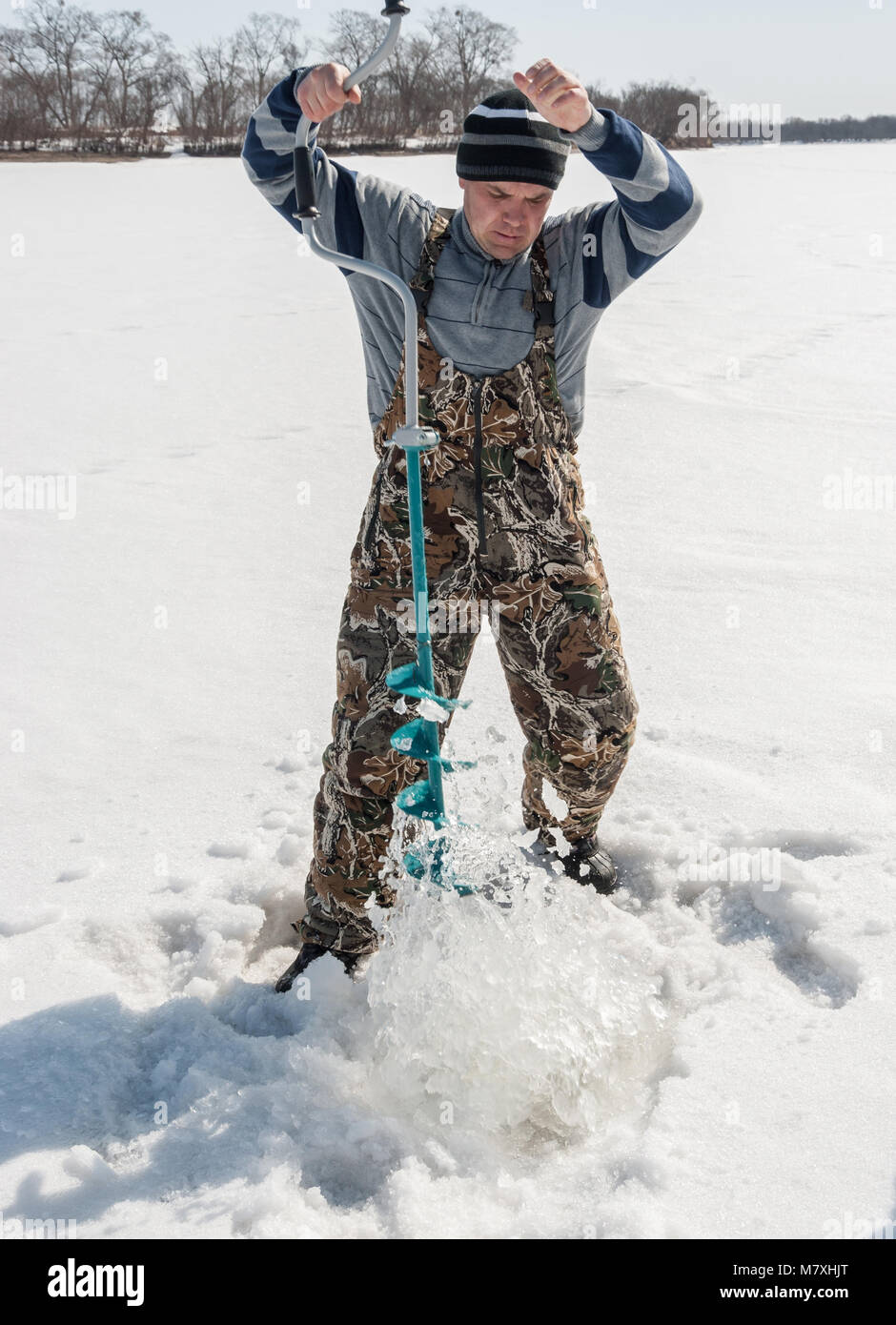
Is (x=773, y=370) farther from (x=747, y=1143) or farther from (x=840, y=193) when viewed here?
(x=840, y=193)

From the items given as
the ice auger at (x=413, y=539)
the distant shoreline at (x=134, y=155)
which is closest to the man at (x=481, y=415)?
the ice auger at (x=413, y=539)

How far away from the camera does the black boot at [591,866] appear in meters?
2.68

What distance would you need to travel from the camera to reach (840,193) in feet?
59.5

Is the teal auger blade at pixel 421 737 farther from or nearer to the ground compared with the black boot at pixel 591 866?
farther from the ground

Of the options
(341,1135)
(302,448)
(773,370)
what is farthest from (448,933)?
(773,370)

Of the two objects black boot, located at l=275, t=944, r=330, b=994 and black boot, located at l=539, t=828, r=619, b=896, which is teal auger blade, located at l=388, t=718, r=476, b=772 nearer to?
black boot, located at l=275, t=944, r=330, b=994

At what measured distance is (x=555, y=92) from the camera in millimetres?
1806

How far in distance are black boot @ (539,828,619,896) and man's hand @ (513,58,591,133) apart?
161 cm

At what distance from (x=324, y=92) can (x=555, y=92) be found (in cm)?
38

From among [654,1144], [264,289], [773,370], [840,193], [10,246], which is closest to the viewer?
[654,1144]

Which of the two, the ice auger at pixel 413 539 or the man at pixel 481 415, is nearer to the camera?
the ice auger at pixel 413 539

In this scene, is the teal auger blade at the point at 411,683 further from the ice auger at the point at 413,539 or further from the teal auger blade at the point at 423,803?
the teal auger blade at the point at 423,803

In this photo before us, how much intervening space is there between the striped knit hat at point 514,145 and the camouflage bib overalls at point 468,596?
0.15m
